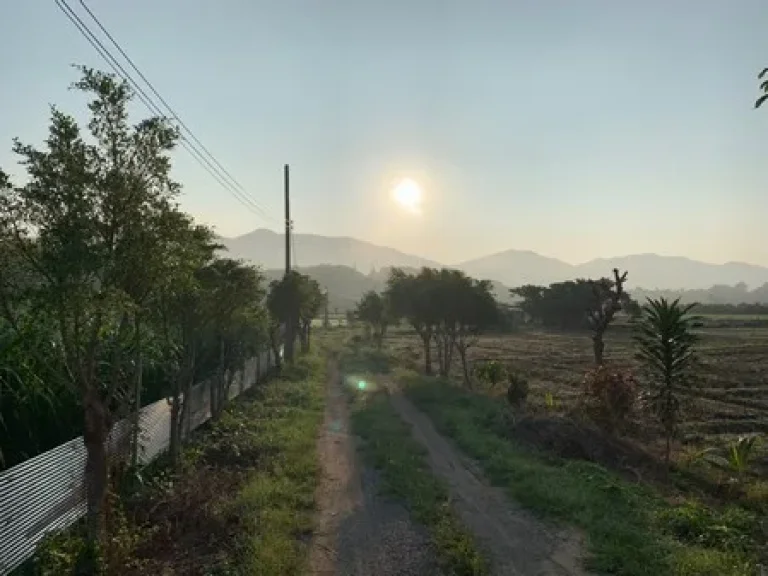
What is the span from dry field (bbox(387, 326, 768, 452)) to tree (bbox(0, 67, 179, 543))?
1385 cm

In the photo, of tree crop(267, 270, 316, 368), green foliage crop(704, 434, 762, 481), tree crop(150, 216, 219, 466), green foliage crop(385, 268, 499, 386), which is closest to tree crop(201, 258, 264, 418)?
tree crop(150, 216, 219, 466)

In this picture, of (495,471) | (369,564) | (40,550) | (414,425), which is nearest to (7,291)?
(40,550)

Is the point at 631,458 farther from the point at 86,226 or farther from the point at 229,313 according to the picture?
the point at 86,226

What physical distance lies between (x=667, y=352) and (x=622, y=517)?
19.8 ft

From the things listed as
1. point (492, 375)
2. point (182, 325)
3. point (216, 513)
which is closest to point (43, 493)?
point (216, 513)

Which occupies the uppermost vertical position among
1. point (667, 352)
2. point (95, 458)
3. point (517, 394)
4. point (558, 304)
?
point (558, 304)

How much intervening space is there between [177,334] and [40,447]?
17.4 feet

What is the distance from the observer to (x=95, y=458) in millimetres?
8164

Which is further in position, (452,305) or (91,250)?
(452,305)

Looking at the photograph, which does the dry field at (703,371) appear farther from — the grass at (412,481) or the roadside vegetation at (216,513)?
the roadside vegetation at (216,513)

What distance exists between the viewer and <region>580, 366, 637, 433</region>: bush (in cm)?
1806

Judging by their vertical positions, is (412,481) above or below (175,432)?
below

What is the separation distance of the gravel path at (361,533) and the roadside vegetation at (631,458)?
97.4 inches

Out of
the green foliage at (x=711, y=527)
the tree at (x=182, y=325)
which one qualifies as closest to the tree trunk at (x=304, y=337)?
the tree at (x=182, y=325)
